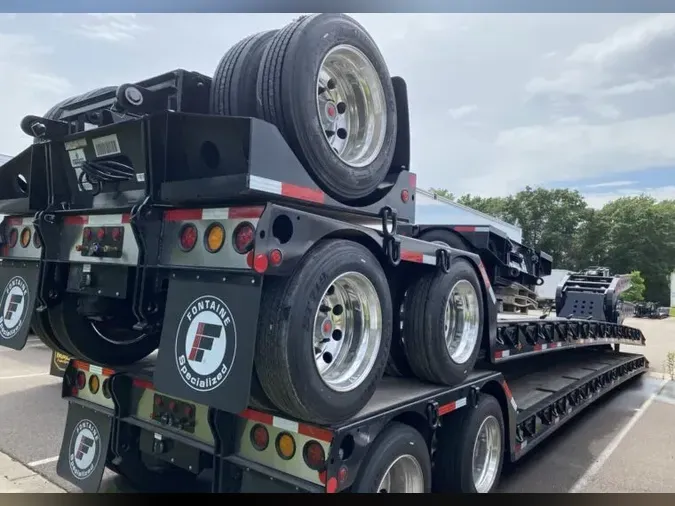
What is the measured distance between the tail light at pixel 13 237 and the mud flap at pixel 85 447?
1.14 meters

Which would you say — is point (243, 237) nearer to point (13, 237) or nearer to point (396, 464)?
point (396, 464)

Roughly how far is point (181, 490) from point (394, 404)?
163 centimetres

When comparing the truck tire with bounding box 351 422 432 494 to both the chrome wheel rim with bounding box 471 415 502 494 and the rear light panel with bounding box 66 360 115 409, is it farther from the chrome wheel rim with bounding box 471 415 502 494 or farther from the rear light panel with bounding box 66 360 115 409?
the rear light panel with bounding box 66 360 115 409

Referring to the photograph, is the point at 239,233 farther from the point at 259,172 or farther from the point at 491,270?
the point at 491,270

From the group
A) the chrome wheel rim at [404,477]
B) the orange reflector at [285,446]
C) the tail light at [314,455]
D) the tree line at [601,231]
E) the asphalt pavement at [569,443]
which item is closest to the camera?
the tail light at [314,455]

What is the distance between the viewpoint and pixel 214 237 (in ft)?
7.54

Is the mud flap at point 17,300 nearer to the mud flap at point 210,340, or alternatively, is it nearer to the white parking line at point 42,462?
the mud flap at point 210,340

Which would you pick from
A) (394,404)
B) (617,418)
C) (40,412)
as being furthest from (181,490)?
(617,418)

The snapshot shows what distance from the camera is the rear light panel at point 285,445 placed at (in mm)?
2262

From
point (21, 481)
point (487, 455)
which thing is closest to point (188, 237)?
point (487, 455)

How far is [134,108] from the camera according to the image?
2549 millimetres

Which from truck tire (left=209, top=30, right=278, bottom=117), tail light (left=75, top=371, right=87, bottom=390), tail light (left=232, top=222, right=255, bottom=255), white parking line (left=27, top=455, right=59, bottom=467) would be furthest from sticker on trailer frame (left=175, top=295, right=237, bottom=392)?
white parking line (left=27, top=455, right=59, bottom=467)

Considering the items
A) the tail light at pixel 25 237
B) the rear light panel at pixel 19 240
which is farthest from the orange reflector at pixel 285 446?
the tail light at pixel 25 237

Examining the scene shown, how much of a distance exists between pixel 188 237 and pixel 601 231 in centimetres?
792
